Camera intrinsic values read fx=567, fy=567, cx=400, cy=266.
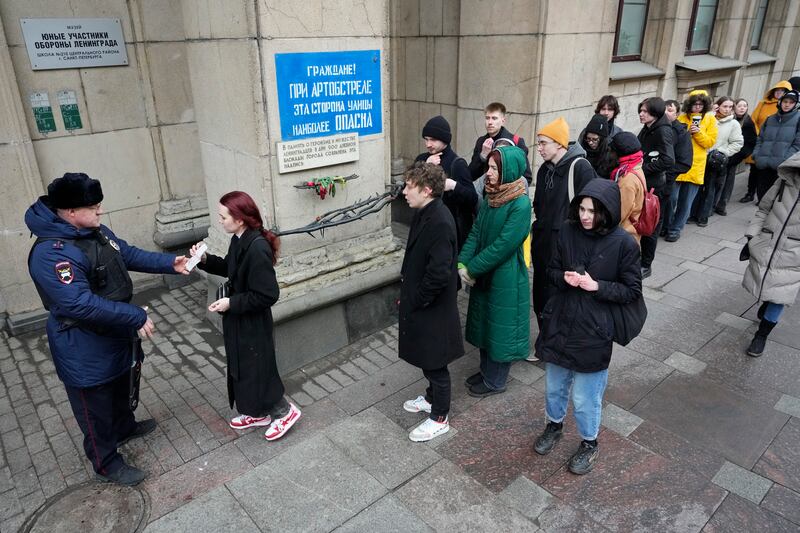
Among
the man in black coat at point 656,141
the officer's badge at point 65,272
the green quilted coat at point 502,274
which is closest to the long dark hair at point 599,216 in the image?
the green quilted coat at point 502,274

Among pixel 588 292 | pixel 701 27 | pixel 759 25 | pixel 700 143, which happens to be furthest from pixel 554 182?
pixel 759 25

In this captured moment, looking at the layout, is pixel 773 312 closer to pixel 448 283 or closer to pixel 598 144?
pixel 598 144

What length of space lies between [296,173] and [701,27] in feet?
28.2

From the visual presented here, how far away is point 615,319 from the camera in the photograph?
10.4 ft

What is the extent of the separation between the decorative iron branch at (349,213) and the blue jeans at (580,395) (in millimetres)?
1925

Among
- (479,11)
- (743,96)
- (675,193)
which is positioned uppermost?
(479,11)

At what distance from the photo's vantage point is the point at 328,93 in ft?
14.1

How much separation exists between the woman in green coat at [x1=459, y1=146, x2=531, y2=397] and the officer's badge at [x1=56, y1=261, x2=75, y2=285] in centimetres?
236

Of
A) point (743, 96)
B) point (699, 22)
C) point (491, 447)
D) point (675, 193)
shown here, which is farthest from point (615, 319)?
point (743, 96)

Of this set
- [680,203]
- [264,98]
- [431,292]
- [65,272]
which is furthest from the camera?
[680,203]

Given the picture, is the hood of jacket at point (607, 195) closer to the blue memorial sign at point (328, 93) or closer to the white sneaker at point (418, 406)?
the white sneaker at point (418, 406)

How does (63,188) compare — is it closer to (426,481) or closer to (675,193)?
(426,481)

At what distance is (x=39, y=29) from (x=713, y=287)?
6916 millimetres

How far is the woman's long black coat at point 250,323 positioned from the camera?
10.9ft
